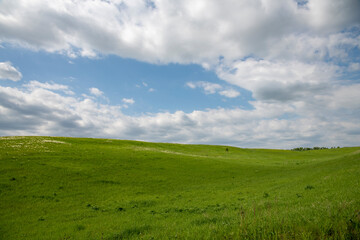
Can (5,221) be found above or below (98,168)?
below

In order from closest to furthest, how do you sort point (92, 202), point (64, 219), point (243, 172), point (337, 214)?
point (337, 214) → point (64, 219) → point (92, 202) → point (243, 172)

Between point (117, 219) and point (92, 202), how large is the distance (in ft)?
23.5

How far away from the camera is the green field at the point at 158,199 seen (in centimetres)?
769

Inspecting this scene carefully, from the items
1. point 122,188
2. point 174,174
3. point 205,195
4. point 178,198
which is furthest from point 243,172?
point 122,188

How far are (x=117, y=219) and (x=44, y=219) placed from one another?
677 cm

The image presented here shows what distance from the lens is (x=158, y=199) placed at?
23.3 m

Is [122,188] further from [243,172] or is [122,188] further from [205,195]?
[243,172]

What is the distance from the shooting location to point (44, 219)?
18.2 metres

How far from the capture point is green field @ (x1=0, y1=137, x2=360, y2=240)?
769cm

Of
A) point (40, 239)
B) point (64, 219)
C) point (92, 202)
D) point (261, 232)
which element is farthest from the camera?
point (92, 202)

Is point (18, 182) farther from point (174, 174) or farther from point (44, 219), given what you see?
point (174, 174)

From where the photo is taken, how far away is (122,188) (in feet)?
90.3

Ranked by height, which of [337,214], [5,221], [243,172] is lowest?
[5,221]

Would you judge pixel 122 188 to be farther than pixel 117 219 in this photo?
Yes
